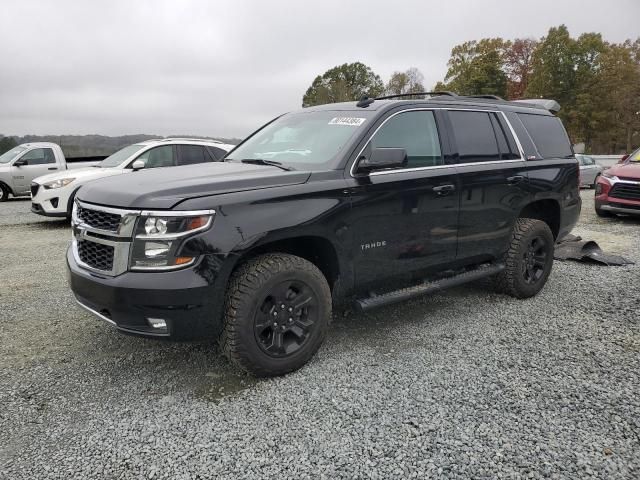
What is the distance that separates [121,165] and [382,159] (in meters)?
7.16

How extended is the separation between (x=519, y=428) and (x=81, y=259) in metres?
2.91

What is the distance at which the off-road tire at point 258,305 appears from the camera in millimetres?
3016

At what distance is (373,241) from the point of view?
3.56 metres

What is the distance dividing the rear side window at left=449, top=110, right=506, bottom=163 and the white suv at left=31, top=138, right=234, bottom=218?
5643mm

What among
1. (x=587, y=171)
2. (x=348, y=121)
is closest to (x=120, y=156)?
(x=348, y=121)

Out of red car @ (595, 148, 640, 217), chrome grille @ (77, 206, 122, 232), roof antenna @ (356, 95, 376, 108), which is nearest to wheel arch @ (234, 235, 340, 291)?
chrome grille @ (77, 206, 122, 232)

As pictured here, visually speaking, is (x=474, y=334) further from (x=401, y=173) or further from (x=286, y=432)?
(x=286, y=432)

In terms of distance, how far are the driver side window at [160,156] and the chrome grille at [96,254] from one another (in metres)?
6.40

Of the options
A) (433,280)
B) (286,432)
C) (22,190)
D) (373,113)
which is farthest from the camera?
(22,190)

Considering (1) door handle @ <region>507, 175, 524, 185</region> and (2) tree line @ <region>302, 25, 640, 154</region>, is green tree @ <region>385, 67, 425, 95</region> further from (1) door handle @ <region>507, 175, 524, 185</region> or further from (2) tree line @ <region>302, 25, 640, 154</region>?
(1) door handle @ <region>507, 175, 524, 185</region>

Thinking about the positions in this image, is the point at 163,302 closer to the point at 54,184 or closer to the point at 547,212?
the point at 547,212

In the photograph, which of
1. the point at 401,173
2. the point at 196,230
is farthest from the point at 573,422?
the point at 196,230

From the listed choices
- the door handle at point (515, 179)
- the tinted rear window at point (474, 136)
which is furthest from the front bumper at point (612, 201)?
the tinted rear window at point (474, 136)

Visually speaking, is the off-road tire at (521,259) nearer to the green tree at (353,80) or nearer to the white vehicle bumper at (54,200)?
the white vehicle bumper at (54,200)
